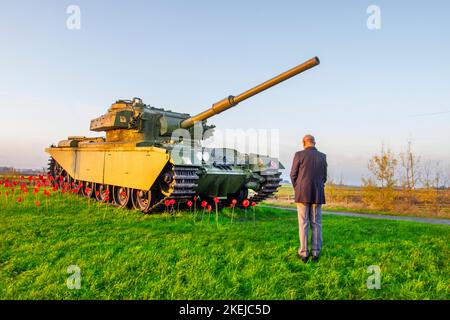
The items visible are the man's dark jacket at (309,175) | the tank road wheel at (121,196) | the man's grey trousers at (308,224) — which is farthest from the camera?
the tank road wheel at (121,196)

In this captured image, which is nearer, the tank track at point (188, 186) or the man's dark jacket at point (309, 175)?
the man's dark jacket at point (309, 175)

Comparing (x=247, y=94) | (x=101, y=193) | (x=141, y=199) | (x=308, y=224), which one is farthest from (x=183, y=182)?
(x=101, y=193)

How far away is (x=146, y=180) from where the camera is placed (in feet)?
32.7

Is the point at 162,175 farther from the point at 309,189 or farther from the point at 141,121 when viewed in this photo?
the point at 309,189

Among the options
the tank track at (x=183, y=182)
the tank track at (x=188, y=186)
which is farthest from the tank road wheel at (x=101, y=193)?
the tank track at (x=183, y=182)

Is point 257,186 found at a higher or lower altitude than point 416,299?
higher

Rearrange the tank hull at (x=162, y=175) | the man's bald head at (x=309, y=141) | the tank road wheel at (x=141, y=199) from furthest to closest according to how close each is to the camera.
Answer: the tank road wheel at (x=141, y=199) → the tank hull at (x=162, y=175) → the man's bald head at (x=309, y=141)

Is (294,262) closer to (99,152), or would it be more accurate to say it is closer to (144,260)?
(144,260)

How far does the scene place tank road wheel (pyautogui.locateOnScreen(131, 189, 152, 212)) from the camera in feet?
34.6

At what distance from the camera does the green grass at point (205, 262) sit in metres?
4.21

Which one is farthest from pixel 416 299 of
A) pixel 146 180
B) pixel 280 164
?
pixel 280 164

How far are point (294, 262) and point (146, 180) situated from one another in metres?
5.82

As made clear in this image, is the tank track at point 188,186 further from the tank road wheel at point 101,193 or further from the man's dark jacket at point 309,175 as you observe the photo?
the man's dark jacket at point 309,175
